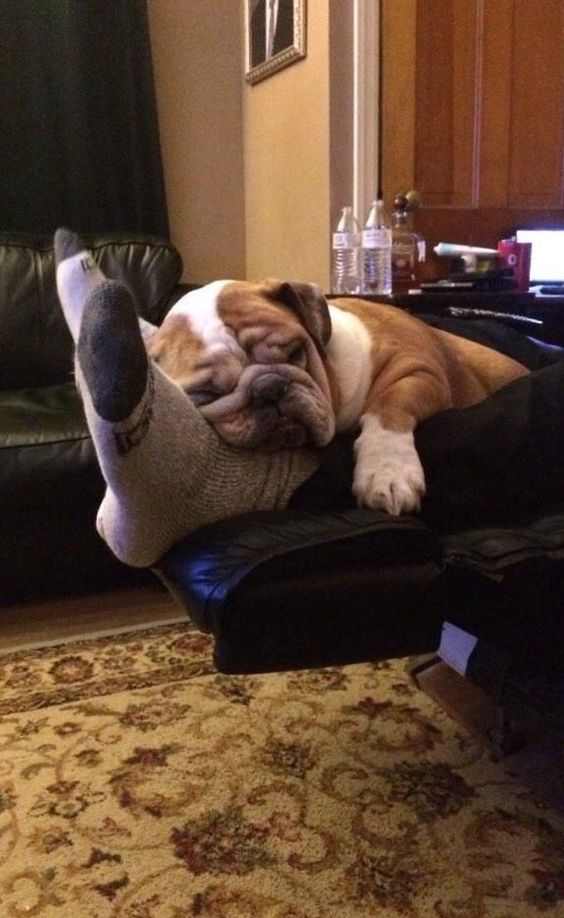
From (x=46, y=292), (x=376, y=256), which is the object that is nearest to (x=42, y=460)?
(x=46, y=292)

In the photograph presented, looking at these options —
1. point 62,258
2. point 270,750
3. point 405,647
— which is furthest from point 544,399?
point 270,750

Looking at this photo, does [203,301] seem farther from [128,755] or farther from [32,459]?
[32,459]

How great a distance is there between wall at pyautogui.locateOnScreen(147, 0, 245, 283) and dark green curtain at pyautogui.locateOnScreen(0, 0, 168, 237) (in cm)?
15

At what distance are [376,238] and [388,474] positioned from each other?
1.59m

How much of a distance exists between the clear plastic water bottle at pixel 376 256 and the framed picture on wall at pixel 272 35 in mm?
768

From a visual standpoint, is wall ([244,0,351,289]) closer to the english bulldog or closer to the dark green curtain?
the dark green curtain

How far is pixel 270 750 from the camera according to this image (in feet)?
5.14

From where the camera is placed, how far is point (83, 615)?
88.1 inches

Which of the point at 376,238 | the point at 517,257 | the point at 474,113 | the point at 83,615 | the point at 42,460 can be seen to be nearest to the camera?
the point at 42,460

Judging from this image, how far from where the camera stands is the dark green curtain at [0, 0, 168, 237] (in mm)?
3113

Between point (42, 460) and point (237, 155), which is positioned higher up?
point (237, 155)

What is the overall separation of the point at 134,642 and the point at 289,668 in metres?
1.16

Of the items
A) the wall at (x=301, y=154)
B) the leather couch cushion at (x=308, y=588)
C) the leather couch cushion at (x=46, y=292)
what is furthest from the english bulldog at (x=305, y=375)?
the wall at (x=301, y=154)

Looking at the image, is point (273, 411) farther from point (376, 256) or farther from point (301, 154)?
point (301, 154)
